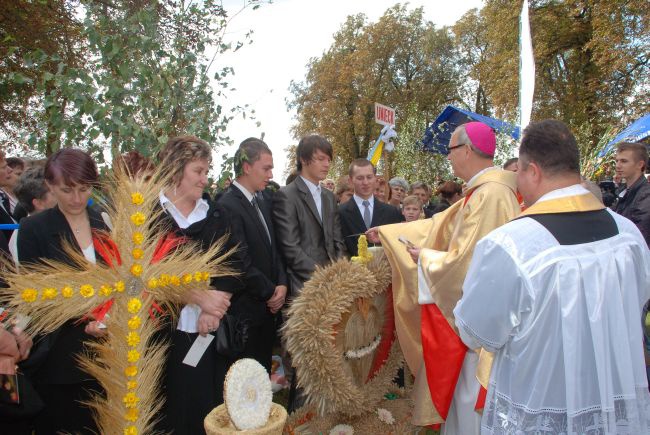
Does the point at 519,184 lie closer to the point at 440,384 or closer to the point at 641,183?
the point at 440,384

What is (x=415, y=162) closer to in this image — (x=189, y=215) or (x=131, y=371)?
(x=189, y=215)

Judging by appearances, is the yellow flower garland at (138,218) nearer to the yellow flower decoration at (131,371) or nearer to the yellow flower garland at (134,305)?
the yellow flower garland at (134,305)

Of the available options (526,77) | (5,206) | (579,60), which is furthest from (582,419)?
(579,60)

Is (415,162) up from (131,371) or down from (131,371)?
up

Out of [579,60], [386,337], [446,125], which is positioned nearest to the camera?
[386,337]

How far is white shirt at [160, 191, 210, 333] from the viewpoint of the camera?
2912 mm

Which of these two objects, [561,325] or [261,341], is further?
[261,341]

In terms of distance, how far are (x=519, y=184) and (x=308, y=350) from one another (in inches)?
53.8

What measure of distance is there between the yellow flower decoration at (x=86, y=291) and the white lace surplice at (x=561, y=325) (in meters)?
1.44

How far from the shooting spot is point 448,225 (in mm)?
3607

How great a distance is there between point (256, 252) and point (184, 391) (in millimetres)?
1269

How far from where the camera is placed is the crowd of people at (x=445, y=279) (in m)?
2.15

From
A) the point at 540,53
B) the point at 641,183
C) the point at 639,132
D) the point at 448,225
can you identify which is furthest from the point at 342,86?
the point at 448,225

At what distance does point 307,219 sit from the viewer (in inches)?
182
